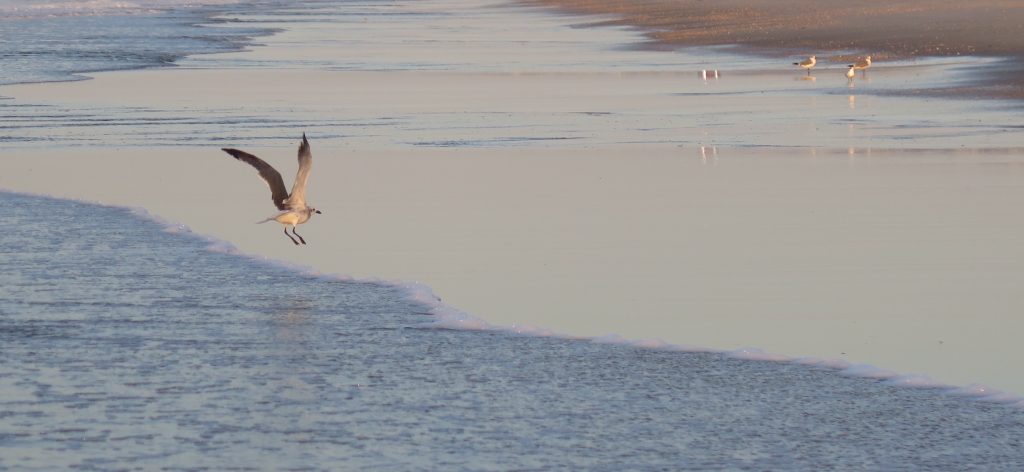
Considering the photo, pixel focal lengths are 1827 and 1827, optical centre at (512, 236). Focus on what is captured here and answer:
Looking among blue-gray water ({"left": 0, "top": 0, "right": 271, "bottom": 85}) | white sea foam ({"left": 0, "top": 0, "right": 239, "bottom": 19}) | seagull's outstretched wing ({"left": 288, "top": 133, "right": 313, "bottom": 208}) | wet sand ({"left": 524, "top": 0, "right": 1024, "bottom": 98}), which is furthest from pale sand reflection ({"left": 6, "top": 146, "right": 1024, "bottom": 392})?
white sea foam ({"left": 0, "top": 0, "right": 239, "bottom": 19})

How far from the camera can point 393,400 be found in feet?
24.8

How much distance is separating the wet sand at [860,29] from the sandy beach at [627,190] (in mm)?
1496

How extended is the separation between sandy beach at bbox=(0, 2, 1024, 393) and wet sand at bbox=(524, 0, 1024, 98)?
150 centimetres

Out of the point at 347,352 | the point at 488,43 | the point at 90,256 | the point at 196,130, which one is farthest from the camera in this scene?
the point at 488,43

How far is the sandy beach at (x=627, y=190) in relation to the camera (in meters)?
9.16

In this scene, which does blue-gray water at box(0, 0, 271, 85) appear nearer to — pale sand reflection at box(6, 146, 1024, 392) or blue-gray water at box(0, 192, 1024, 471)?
pale sand reflection at box(6, 146, 1024, 392)

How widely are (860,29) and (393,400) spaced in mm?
31340

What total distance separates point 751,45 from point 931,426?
94.2ft

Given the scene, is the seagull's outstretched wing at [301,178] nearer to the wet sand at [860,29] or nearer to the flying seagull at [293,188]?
the flying seagull at [293,188]

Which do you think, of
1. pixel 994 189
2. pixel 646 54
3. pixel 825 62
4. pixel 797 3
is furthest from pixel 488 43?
pixel 994 189

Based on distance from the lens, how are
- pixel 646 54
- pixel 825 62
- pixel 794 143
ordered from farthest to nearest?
pixel 646 54 < pixel 825 62 < pixel 794 143

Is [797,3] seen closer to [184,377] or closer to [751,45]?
[751,45]

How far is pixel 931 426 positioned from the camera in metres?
7.07

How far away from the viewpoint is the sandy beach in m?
9.16
